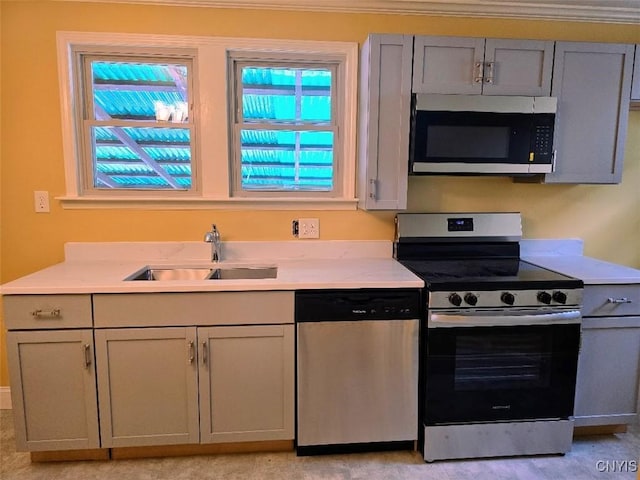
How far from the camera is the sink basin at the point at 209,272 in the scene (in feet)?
7.80

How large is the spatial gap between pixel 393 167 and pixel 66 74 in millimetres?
1843

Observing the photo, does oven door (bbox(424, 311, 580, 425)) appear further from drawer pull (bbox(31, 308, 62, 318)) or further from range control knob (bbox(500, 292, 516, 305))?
drawer pull (bbox(31, 308, 62, 318))

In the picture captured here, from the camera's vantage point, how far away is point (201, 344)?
1.96 metres

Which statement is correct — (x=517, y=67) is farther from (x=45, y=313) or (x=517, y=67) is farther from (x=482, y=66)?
(x=45, y=313)

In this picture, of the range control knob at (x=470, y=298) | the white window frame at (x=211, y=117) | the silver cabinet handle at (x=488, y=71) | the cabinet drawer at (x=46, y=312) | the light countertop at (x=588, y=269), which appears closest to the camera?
the cabinet drawer at (x=46, y=312)

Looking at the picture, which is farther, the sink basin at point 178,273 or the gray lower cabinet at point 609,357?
the sink basin at point 178,273

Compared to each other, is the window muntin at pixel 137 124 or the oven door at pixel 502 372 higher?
the window muntin at pixel 137 124

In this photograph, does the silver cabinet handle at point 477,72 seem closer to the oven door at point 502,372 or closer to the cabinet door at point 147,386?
the oven door at point 502,372

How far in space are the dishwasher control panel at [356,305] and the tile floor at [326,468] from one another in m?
0.72

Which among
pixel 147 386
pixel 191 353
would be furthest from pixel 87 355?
pixel 191 353

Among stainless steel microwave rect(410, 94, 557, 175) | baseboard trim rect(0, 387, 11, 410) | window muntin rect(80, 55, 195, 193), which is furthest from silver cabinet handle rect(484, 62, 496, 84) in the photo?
baseboard trim rect(0, 387, 11, 410)

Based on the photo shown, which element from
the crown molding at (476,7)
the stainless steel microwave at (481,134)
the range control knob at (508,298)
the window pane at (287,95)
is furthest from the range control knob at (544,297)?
the crown molding at (476,7)

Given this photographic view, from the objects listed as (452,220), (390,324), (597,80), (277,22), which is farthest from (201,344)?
(597,80)

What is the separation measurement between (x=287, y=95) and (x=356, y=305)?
133 centimetres
